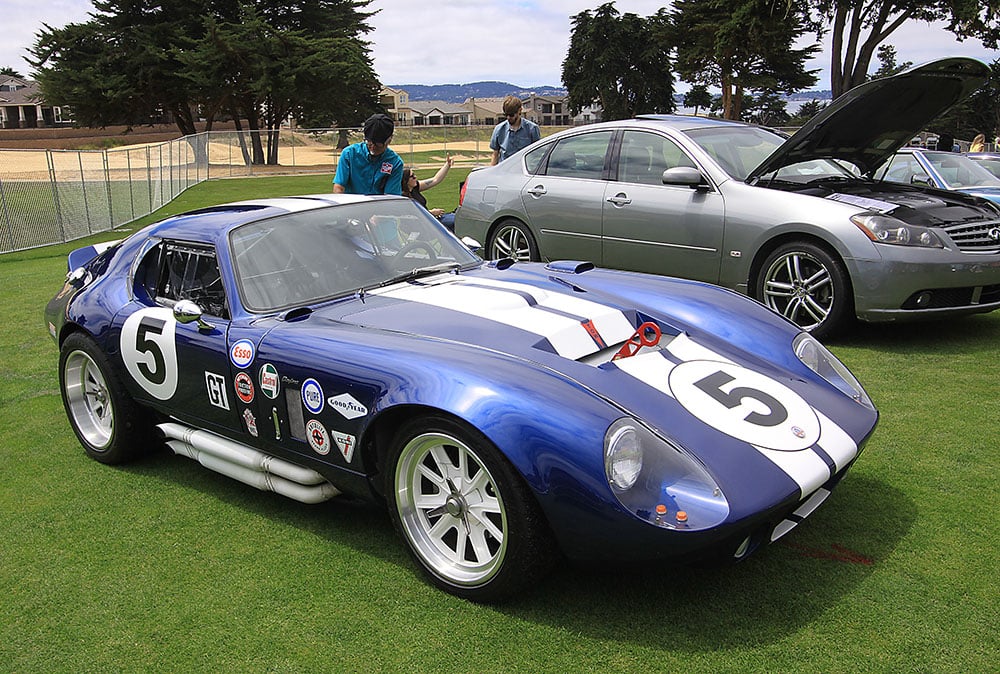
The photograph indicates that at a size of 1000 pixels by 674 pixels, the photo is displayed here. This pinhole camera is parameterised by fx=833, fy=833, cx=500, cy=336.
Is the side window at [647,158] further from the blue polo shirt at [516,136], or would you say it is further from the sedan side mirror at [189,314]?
the sedan side mirror at [189,314]

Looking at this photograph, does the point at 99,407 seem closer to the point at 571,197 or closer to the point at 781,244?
the point at 571,197

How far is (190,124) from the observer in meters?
45.1

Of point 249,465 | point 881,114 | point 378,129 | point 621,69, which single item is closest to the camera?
point 249,465

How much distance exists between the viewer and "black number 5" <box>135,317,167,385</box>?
12.6 ft

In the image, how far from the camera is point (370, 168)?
6.41 m

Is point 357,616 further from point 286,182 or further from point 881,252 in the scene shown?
point 286,182

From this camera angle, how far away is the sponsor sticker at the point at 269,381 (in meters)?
3.25

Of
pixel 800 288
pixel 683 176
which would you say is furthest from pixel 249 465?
pixel 800 288

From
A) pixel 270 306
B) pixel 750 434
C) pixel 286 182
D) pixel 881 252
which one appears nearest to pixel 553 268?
pixel 270 306

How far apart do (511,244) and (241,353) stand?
15.5ft

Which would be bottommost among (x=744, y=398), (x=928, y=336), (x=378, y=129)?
(x=928, y=336)

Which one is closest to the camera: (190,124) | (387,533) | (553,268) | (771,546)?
(771,546)

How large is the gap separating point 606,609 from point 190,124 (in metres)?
47.3

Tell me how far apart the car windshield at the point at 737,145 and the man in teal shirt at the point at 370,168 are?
7.90ft
